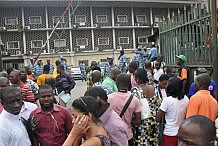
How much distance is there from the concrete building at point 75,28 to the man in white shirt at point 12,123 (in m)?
25.7

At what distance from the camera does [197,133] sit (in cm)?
169

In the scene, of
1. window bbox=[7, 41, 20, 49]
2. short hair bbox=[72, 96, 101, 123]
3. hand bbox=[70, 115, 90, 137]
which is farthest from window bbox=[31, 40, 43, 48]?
hand bbox=[70, 115, 90, 137]

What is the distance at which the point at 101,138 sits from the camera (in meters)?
2.33

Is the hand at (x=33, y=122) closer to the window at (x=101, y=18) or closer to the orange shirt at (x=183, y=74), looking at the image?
the orange shirt at (x=183, y=74)

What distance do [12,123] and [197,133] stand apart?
191cm

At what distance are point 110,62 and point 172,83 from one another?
6.17 m

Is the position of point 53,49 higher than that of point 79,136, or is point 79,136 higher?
point 53,49

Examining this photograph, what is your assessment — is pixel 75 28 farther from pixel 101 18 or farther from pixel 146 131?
pixel 146 131

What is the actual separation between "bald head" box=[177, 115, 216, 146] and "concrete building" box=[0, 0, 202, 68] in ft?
89.5

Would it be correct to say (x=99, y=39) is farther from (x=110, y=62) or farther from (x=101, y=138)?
(x=101, y=138)

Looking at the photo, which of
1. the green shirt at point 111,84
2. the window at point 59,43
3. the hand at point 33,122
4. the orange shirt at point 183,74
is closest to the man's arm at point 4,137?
the hand at point 33,122

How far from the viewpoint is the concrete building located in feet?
96.0

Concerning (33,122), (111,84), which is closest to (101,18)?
(111,84)

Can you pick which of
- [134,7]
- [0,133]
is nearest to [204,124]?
[0,133]
